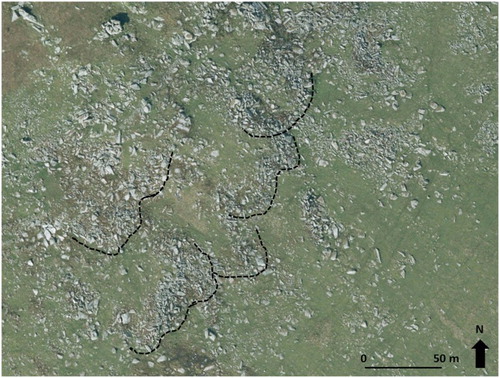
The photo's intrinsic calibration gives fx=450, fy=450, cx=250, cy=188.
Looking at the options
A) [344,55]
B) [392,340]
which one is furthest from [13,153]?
[392,340]

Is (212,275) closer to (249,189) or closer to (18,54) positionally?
(249,189)

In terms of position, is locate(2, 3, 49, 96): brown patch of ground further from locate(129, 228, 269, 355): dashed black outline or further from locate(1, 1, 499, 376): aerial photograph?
locate(129, 228, 269, 355): dashed black outline

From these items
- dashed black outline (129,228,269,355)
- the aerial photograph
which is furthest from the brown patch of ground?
dashed black outline (129,228,269,355)

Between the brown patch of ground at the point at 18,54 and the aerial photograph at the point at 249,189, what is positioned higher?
the brown patch of ground at the point at 18,54

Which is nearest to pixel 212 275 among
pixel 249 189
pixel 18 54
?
pixel 249 189

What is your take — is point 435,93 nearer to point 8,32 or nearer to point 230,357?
point 230,357

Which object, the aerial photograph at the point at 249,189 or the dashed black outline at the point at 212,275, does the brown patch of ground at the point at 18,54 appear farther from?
the dashed black outline at the point at 212,275

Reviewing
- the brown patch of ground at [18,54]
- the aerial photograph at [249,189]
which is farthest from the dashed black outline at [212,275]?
the brown patch of ground at [18,54]

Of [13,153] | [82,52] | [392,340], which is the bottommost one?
[392,340]
